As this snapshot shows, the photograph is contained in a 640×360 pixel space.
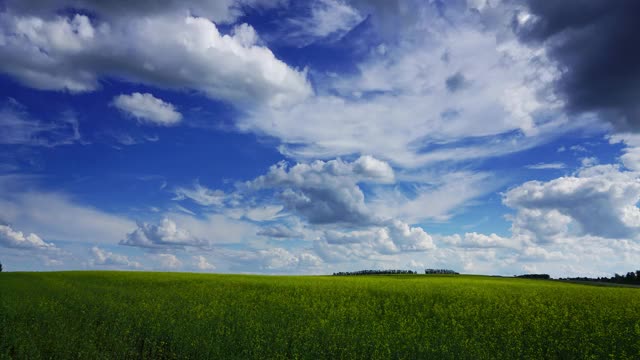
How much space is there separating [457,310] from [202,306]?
35.5ft

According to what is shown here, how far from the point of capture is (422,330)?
1723cm

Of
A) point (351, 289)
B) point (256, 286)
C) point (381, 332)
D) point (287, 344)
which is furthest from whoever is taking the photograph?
point (256, 286)

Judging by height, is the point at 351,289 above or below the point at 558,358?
above

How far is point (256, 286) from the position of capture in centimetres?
3120

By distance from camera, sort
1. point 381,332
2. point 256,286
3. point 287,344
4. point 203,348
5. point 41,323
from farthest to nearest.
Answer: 1. point 256,286
2. point 41,323
3. point 381,332
4. point 287,344
5. point 203,348

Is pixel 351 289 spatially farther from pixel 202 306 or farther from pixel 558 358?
pixel 558 358

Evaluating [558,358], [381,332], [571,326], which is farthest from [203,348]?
[571,326]

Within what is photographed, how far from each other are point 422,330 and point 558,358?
457cm

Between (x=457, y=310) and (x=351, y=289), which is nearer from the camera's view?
(x=457, y=310)

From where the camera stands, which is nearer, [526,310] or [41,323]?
[41,323]

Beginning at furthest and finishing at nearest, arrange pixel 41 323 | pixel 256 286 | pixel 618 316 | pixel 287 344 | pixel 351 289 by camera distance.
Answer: pixel 256 286
pixel 351 289
pixel 618 316
pixel 41 323
pixel 287 344

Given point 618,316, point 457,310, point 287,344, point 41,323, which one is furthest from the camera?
point 457,310

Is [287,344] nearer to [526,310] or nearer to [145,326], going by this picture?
[145,326]

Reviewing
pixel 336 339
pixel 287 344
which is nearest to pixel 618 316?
pixel 336 339
